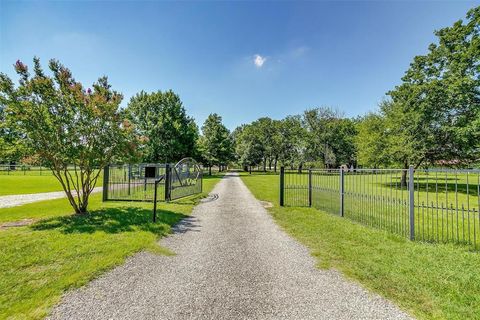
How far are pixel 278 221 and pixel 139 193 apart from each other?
8.98 meters

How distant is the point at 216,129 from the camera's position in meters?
44.0

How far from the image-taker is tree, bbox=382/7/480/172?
1611 cm

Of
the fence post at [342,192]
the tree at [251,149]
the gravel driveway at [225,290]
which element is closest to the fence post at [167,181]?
the gravel driveway at [225,290]

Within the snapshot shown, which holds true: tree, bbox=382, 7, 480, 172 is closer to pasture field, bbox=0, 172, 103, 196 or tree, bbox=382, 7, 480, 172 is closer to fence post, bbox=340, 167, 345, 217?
fence post, bbox=340, 167, 345, 217

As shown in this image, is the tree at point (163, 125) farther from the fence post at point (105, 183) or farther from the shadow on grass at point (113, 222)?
the shadow on grass at point (113, 222)

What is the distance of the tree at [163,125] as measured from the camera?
30688mm

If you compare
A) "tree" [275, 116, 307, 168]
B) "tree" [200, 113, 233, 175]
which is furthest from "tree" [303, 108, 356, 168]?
"tree" [200, 113, 233, 175]

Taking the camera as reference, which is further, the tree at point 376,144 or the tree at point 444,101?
the tree at point 376,144

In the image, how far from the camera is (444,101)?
56.6 ft

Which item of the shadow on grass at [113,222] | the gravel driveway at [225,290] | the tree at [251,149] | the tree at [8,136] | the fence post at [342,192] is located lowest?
A: the gravel driveway at [225,290]

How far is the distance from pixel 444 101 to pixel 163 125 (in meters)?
29.7

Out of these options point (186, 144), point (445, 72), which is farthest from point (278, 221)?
point (186, 144)

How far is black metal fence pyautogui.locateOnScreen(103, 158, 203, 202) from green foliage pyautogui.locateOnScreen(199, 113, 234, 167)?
1106 inches

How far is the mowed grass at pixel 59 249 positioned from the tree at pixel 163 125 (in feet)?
74.0
